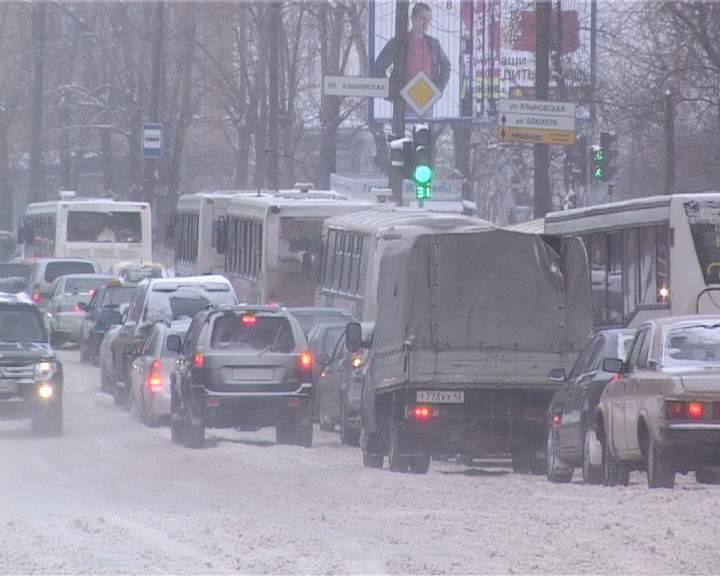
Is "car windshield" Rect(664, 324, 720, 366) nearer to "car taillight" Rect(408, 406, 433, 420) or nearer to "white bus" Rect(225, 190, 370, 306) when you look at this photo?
"car taillight" Rect(408, 406, 433, 420)

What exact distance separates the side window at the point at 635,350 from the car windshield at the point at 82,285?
2452 centimetres

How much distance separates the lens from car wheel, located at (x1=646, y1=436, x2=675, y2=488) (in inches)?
574

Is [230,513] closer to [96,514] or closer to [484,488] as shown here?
[96,514]

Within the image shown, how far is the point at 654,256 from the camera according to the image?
958 inches

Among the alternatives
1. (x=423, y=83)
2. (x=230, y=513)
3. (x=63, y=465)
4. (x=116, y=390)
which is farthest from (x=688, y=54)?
(x=230, y=513)

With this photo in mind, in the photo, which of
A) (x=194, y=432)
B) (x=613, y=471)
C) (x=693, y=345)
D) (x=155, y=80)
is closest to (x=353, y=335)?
(x=194, y=432)

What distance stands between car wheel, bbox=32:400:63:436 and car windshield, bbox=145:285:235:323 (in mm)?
5440

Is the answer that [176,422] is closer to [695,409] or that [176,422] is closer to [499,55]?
[695,409]

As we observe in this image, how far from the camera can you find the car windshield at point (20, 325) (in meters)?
23.0

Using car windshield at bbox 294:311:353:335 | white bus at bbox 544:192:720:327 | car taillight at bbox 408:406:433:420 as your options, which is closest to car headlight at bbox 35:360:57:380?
car windshield at bbox 294:311:353:335

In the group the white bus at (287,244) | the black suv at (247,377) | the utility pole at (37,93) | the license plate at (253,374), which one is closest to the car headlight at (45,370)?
the black suv at (247,377)

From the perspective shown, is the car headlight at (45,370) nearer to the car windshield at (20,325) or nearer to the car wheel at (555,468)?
the car windshield at (20,325)

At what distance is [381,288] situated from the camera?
768 inches

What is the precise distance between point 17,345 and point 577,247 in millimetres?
7807
